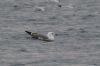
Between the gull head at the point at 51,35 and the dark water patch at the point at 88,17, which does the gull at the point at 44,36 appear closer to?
the gull head at the point at 51,35

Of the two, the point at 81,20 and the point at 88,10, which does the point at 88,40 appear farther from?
the point at 88,10

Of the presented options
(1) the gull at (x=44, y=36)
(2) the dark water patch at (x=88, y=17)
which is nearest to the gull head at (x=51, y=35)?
(1) the gull at (x=44, y=36)

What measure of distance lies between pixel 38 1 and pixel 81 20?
2.38m

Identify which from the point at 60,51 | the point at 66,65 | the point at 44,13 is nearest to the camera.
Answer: the point at 66,65

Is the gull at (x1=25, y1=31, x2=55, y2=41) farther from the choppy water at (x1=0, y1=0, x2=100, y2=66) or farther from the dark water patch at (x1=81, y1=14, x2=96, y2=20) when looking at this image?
the dark water patch at (x1=81, y1=14, x2=96, y2=20)

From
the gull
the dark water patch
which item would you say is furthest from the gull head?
the dark water patch

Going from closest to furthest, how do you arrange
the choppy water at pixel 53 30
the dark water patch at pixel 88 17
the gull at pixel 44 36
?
the choppy water at pixel 53 30 < the gull at pixel 44 36 < the dark water patch at pixel 88 17

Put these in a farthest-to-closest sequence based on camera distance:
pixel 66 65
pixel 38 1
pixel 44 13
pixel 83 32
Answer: pixel 38 1 < pixel 44 13 < pixel 83 32 < pixel 66 65

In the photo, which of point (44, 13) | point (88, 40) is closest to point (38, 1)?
point (44, 13)

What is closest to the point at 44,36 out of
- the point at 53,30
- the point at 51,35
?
the point at 51,35

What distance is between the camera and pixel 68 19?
8938 millimetres

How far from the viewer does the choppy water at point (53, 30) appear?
20.6 feet

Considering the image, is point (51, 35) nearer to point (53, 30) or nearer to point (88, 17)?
point (53, 30)

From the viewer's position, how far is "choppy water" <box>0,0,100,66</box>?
20.6 ft
